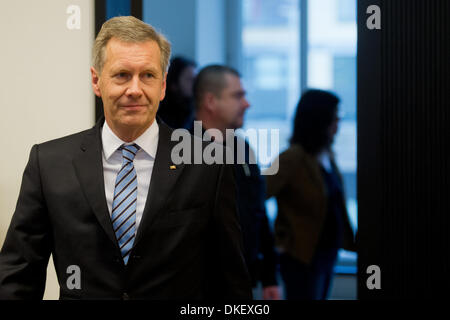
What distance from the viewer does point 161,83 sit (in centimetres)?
156

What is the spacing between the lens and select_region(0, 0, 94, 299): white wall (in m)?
2.08

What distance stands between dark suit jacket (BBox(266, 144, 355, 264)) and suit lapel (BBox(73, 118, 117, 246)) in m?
1.55

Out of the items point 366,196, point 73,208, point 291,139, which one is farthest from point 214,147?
point 291,139

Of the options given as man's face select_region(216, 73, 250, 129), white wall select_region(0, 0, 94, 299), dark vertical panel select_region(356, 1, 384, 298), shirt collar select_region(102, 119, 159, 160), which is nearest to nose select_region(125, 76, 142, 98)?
shirt collar select_region(102, 119, 159, 160)

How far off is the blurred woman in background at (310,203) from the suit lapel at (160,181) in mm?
1515

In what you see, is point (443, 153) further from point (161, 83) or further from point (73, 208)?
point (73, 208)

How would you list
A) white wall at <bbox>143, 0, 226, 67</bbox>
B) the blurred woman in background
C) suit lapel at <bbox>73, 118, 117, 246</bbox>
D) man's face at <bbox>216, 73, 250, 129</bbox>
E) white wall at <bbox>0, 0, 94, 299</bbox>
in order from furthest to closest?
white wall at <bbox>143, 0, 226, 67</bbox> < the blurred woman in background < man's face at <bbox>216, 73, 250, 129</bbox> < white wall at <bbox>0, 0, 94, 299</bbox> < suit lapel at <bbox>73, 118, 117, 246</bbox>

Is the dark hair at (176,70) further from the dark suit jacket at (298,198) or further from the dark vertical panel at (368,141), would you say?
the dark vertical panel at (368,141)

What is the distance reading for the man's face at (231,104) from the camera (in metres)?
2.64

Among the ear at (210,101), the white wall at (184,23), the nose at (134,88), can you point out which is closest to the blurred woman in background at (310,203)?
the ear at (210,101)

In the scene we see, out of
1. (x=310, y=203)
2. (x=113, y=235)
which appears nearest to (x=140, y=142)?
(x=113, y=235)

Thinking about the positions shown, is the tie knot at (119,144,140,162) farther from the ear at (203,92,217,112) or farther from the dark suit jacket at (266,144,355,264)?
the dark suit jacket at (266,144,355,264)

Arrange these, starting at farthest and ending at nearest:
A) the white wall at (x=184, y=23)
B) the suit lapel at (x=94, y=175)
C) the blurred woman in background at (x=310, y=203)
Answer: the white wall at (x=184, y=23) < the blurred woman in background at (x=310, y=203) < the suit lapel at (x=94, y=175)
